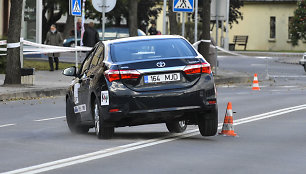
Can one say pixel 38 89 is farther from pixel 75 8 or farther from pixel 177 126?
pixel 177 126

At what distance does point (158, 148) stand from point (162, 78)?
1050 mm

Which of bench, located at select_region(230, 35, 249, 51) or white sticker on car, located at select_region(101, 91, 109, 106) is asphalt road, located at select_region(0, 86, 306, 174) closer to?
white sticker on car, located at select_region(101, 91, 109, 106)

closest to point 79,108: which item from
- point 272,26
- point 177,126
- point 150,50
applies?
point 177,126

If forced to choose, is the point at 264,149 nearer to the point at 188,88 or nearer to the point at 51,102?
the point at 188,88

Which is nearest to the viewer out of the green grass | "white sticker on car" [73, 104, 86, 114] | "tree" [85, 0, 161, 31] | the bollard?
"white sticker on car" [73, 104, 86, 114]

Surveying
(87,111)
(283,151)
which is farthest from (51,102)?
(283,151)

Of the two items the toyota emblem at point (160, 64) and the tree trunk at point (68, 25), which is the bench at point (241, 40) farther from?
the toyota emblem at point (160, 64)

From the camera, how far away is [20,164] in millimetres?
10398

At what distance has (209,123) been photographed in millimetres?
12812

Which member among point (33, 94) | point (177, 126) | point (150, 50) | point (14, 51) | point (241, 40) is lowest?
point (241, 40)

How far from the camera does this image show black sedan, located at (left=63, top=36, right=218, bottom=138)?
12.3m

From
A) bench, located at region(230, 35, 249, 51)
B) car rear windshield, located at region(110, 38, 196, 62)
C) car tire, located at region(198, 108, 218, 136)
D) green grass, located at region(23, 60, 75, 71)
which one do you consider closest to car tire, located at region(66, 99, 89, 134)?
car rear windshield, located at region(110, 38, 196, 62)

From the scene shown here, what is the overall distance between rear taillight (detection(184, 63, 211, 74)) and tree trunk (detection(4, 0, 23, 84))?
13410 mm

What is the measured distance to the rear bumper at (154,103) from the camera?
12328mm
